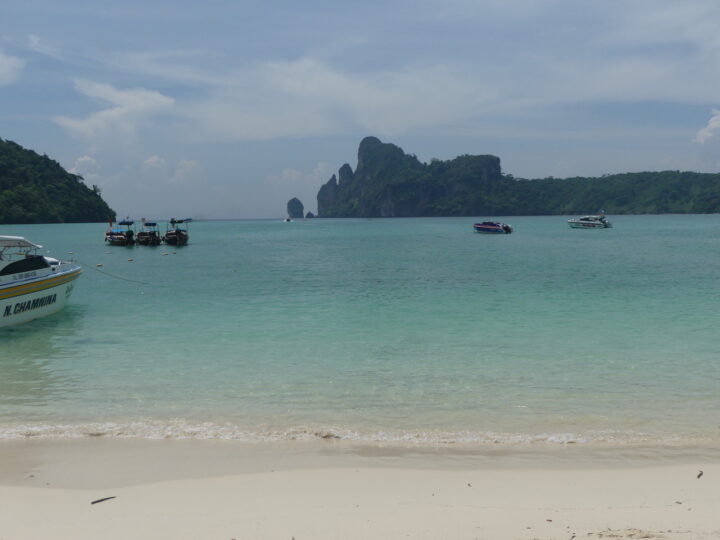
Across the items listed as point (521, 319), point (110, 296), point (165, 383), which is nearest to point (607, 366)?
point (521, 319)

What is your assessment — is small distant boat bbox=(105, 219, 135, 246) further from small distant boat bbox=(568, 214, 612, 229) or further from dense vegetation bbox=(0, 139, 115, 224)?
dense vegetation bbox=(0, 139, 115, 224)

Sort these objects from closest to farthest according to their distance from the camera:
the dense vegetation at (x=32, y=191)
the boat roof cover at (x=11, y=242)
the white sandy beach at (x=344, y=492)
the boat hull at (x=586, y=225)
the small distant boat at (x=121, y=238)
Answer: the white sandy beach at (x=344, y=492)
the boat roof cover at (x=11, y=242)
the small distant boat at (x=121, y=238)
the boat hull at (x=586, y=225)
the dense vegetation at (x=32, y=191)

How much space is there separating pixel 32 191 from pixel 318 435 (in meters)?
201

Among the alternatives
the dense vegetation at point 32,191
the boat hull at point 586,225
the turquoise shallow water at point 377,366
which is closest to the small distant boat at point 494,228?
the boat hull at point 586,225

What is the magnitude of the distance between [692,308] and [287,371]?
57.7ft

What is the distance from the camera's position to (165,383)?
12250mm

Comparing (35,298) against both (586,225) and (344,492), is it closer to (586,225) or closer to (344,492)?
(344,492)

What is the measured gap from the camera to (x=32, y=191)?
17962cm

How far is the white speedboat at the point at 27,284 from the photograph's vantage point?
748 inches

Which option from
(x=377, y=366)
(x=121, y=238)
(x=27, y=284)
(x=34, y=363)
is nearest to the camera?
(x=377, y=366)

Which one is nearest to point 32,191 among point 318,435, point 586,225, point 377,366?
point 586,225

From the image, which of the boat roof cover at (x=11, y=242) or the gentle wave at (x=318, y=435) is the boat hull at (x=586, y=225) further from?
the gentle wave at (x=318, y=435)

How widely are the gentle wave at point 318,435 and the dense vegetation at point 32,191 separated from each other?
178322 mm

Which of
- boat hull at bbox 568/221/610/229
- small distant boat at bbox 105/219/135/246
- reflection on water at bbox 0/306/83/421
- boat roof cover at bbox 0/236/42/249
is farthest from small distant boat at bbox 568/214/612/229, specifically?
boat roof cover at bbox 0/236/42/249
